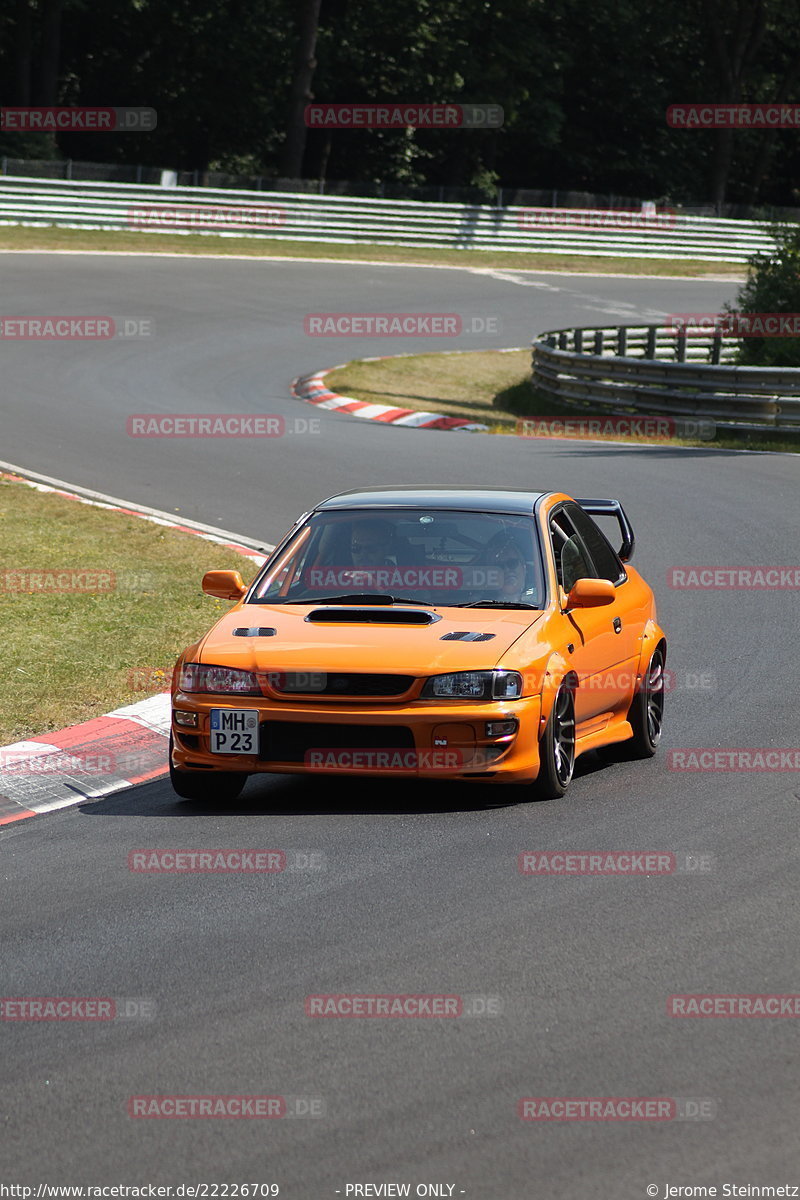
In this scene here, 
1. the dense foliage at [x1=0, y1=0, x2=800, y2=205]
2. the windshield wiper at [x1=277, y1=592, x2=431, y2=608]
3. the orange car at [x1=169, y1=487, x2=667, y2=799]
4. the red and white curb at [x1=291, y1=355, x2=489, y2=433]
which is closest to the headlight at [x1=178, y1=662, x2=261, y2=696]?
the orange car at [x1=169, y1=487, x2=667, y2=799]

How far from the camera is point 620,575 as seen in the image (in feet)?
32.4

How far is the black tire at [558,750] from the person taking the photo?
8.05 m

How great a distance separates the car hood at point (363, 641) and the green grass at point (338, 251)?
3461cm

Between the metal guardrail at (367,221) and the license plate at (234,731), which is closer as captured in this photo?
the license plate at (234,731)

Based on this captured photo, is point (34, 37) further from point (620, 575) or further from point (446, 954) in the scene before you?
point (446, 954)

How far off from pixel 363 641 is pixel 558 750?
110 centimetres

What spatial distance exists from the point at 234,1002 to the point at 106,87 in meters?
62.1

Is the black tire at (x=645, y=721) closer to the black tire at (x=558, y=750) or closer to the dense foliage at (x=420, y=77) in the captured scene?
the black tire at (x=558, y=750)

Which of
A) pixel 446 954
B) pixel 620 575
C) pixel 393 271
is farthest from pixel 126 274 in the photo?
pixel 446 954

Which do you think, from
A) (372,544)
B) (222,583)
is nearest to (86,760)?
(222,583)

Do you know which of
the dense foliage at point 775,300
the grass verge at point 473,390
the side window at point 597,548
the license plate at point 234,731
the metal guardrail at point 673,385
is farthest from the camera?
the dense foliage at point 775,300

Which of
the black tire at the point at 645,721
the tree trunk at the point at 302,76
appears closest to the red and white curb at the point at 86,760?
the black tire at the point at 645,721

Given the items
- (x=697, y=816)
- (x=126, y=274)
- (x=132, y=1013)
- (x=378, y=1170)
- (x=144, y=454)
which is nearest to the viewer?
(x=378, y=1170)

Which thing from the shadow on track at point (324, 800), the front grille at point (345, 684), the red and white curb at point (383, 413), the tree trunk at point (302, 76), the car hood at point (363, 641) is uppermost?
the tree trunk at point (302, 76)
